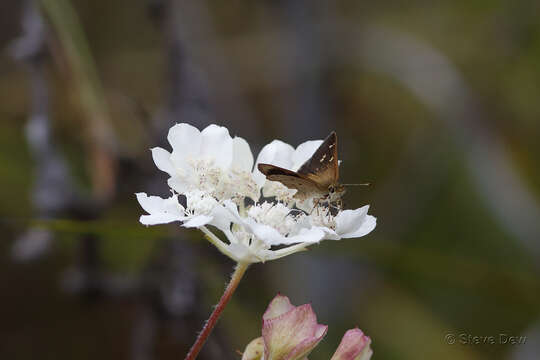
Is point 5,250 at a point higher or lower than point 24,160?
lower

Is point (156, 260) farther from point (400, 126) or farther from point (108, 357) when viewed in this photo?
point (400, 126)

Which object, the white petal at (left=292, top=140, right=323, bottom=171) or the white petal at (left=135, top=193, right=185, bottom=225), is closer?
the white petal at (left=135, top=193, right=185, bottom=225)

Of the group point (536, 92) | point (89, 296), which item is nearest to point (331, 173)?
point (89, 296)

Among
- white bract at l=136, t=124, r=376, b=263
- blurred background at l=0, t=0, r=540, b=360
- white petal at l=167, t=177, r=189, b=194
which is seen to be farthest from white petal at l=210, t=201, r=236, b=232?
blurred background at l=0, t=0, r=540, b=360

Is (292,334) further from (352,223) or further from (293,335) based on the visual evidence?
(352,223)

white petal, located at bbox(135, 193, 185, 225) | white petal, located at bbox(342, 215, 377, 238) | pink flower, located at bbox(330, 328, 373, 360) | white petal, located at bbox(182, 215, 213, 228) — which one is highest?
white petal, located at bbox(135, 193, 185, 225)

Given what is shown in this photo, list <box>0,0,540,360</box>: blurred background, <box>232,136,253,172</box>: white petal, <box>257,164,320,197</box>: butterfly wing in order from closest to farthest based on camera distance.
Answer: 1. <box>257,164,320,197</box>: butterfly wing
2. <box>232,136,253,172</box>: white petal
3. <box>0,0,540,360</box>: blurred background

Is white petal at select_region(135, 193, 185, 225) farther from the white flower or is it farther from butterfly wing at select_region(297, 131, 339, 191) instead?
butterfly wing at select_region(297, 131, 339, 191)
